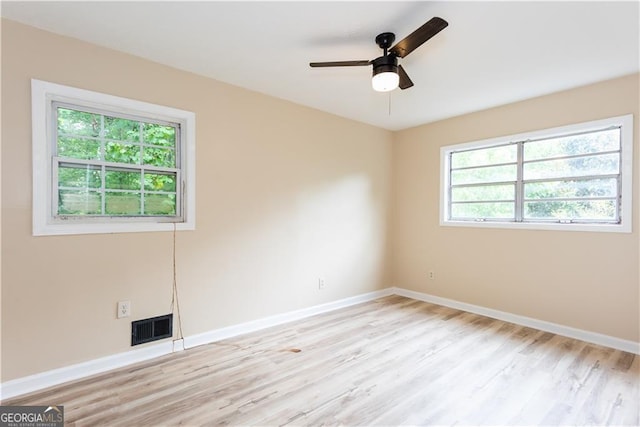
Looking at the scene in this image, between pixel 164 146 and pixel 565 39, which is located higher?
pixel 565 39

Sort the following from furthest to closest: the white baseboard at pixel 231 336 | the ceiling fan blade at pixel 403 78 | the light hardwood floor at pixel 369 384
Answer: the ceiling fan blade at pixel 403 78 → the white baseboard at pixel 231 336 → the light hardwood floor at pixel 369 384

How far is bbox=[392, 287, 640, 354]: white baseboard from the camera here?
9.38 ft

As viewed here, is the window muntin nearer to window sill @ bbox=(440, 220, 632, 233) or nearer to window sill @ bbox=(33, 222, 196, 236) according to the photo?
window sill @ bbox=(33, 222, 196, 236)

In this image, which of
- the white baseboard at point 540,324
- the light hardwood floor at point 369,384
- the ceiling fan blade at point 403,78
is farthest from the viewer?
the white baseboard at point 540,324

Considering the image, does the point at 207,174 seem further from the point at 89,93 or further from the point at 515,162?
the point at 515,162

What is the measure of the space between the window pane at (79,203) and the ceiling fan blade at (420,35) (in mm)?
2557

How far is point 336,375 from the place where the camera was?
7.86 feet

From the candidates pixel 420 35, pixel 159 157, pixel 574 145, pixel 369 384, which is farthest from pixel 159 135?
pixel 574 145

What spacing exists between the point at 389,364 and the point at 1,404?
2.74m

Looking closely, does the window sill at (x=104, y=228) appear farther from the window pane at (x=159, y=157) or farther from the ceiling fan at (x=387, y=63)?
the ceiling fan at (x=387, y=63)

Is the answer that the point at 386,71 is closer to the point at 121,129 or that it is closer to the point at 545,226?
the point at 121,129

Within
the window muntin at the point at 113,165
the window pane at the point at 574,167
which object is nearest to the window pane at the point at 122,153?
the window muntin at the point at 113,165

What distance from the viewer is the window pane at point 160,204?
2730mm

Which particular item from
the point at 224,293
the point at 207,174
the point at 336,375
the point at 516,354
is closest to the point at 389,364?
the point at 336,375
